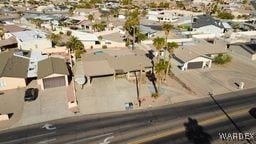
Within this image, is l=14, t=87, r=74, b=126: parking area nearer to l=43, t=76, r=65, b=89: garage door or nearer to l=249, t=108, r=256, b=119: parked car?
l=43, t=76, r=65, b=89: garage door

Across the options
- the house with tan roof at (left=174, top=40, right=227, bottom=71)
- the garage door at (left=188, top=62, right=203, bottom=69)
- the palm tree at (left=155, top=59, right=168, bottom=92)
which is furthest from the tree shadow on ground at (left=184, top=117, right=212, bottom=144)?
the garage door at (left=188, top=62, right=203, bottom=69)

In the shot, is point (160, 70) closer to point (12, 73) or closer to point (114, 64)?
point (114, 64)

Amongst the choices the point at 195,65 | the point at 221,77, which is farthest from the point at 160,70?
the point at 221,77

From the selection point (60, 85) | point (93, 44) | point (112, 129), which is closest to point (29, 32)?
point (93, 44)

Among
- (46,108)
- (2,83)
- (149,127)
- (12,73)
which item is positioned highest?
(12,73)

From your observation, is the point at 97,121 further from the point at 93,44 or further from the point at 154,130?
the point at 93,44

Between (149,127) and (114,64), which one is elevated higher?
(114,64)
